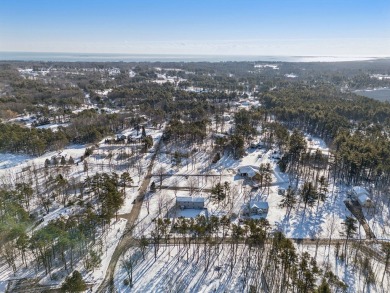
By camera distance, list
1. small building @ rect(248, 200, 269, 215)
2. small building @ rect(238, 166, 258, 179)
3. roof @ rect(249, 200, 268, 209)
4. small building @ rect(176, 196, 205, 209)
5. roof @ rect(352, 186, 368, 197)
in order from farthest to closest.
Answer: small building @ rect(238, 166, 258, 179) → roof @ rect(352, 186, 368, 197) → small building @ rect(176, 196, 205, 209) → roof @ rect(249, 200, 268, 209) → small building @ rect(248, 200, 269, 215)

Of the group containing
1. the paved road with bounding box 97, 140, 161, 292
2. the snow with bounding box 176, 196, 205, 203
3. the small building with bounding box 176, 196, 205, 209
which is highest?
the snow with bounding box 176, 196, 205, 203

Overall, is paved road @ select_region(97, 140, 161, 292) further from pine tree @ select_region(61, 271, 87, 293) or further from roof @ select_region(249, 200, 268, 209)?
roof @ select_region(249, 200, 268, 209)

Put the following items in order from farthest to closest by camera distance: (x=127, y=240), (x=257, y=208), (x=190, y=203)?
(x=190, y=203) → (x=257, y=208) → (x=127, y=240)

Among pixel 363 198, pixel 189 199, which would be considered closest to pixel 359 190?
pixel 363 198

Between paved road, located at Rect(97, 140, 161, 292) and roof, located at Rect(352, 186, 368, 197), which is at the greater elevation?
roof, located at Rect(352, 186, 368, 197)

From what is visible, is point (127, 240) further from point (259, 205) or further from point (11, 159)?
point (11, 159)

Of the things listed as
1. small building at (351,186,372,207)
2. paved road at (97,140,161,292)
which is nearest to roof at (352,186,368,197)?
small building at (351,186,372,207)

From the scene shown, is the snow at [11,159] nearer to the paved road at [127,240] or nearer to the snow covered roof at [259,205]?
the paved road at [127,240]
